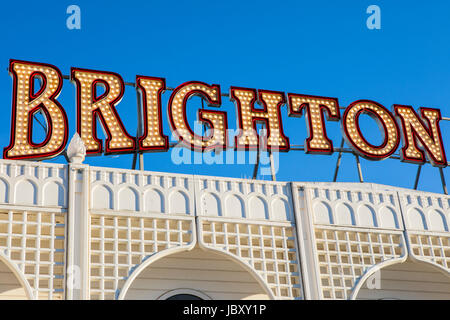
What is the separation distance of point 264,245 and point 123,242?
3.66 metres

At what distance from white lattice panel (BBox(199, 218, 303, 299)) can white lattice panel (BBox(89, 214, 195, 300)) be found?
0.60 m

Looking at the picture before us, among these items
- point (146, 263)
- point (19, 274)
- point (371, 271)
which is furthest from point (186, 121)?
point (19, 274)

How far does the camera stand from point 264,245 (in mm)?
18109

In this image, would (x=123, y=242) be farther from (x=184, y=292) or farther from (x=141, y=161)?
(x=141, y=161)

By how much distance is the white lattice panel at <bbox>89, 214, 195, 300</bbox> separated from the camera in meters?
16.2

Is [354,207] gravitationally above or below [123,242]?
above

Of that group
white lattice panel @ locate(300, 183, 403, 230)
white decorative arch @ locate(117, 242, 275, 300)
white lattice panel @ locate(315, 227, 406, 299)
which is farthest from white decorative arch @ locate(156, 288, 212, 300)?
white lattice panel @ locate(300, 183, 403, 230)

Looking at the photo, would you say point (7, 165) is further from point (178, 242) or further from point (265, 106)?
point (265, 106)

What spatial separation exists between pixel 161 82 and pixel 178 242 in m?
6.31

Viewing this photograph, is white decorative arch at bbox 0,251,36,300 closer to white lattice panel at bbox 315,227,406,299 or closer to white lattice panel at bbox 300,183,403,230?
white lattice panel at bbox 315,227,406,299

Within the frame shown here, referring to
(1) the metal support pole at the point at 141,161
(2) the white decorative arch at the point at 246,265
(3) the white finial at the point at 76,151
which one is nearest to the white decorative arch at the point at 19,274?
(3) the white finial at the point at 76,151

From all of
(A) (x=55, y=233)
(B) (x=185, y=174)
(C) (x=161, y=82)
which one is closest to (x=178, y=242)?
(B) (x=185, y=174)

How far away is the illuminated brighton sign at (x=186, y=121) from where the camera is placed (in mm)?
19266

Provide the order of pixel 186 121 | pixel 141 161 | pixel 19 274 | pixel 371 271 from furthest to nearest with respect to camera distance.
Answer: pixel 186 121 < pixel 141 161 < pixel 371 271 < pixel 19 274
